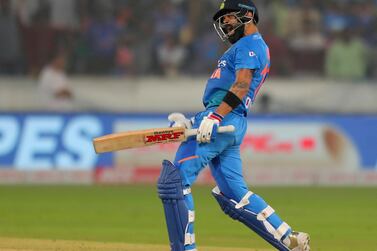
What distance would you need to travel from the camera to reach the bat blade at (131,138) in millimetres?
7266

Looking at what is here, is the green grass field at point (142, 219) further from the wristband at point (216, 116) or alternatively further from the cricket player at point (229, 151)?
the wristband at point (216, 116)

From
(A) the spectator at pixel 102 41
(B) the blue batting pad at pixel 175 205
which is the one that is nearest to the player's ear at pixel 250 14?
(B) the blue batting pad at pixel 175 205

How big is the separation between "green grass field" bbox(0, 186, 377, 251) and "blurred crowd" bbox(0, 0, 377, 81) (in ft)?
8.84

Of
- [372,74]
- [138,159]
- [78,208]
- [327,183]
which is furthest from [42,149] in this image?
[372,74]

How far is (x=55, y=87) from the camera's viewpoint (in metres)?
16.9

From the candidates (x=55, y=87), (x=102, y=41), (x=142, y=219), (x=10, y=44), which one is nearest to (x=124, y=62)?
(x=102, y=41)

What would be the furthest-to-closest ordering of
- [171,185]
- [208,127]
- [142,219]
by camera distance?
[142,219] → [171,185] → [208,127]

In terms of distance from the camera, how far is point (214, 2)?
17391 millimetres

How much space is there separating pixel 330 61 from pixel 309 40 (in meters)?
0.52

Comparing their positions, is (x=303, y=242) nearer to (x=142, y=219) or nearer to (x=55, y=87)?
(x=142, y=219)

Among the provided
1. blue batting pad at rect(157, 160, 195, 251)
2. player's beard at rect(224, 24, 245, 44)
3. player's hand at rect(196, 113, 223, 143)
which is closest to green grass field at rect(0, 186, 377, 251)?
blue batting pad at rect(157, 160, 195, 251)

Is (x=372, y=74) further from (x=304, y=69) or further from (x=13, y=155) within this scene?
(x=13, y=155)

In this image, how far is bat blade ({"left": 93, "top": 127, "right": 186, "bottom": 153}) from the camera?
7.27 m

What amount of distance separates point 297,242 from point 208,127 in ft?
3.61
